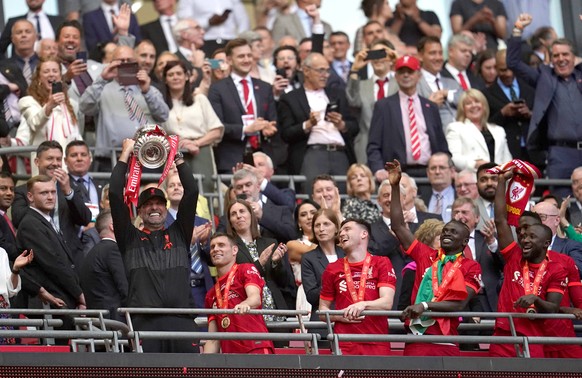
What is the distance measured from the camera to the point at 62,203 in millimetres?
18016

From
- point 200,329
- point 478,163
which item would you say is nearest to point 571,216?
point 478,163

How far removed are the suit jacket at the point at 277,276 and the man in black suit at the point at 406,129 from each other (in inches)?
141

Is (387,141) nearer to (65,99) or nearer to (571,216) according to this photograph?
(571,216)

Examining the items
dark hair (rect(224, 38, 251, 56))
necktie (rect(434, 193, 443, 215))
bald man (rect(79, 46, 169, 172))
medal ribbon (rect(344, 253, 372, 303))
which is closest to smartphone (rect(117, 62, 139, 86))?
bald man (rect(79, 46, 169, 172))

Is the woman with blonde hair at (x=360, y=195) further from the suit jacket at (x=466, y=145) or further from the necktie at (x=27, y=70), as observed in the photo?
the necktie at (x=27, y=70)

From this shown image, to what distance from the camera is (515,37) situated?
22.0 metres

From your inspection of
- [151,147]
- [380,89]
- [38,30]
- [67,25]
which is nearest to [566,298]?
[151,147]

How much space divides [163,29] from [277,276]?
751 cm

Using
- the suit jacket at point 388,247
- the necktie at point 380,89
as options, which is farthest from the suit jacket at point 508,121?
the suit jacket at point 388,247

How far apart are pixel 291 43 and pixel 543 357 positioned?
8.25 meters

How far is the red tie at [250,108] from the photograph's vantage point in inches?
828

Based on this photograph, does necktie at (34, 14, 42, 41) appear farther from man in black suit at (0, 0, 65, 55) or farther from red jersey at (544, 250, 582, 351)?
red jersey at (544, 250, 582, 351)

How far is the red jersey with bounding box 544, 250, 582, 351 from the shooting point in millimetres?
16375

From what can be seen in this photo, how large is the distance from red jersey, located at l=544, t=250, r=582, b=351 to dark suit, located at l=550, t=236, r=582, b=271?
4.16 feet
